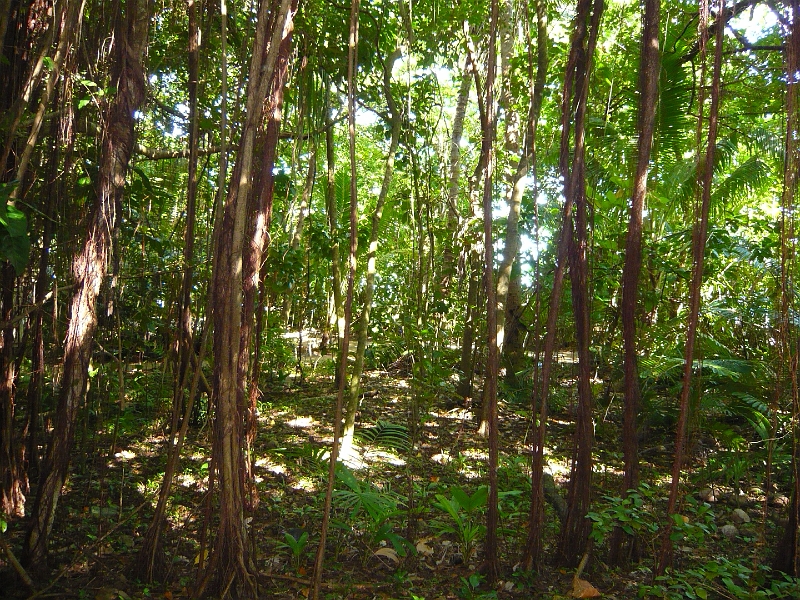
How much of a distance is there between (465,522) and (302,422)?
8.86 feet

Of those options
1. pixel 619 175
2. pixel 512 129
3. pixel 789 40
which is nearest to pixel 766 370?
pixel 619 175

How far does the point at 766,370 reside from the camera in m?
4.60

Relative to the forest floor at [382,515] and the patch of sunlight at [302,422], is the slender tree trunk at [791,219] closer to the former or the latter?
the forest floor at [382,515]

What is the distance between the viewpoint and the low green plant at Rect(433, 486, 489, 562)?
3451 millimetres

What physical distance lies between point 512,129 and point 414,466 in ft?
13.5

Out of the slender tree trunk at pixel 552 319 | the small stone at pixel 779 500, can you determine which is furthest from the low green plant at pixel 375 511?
the small stone at pixel 779 500

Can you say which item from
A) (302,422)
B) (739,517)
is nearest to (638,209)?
(739,517)

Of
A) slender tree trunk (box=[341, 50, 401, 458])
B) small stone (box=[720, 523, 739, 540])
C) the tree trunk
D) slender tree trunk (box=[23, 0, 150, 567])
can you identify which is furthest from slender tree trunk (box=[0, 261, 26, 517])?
small stone (box=[720, 523, 739, 540])

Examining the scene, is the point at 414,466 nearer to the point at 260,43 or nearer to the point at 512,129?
the point at 260,43

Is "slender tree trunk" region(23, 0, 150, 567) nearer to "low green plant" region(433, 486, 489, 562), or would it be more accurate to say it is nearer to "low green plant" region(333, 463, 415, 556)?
"low green plant" region(333, 463, 415, 556)

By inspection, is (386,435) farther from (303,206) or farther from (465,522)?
(303,206)

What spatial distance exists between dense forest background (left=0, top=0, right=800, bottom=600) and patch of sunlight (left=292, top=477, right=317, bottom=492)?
0.03 m

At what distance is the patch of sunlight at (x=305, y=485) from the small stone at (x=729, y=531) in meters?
2.74

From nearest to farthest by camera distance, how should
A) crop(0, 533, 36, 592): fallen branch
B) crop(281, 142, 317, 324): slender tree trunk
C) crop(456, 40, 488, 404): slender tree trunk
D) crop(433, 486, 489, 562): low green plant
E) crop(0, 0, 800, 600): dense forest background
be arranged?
crop(0, 533, 36, 592): fallen branch
crop(0, 0, 800, 600): dense forest background
crop(433, 486, 489, 562): low green plant
crop(281, 142, 317, 324): slender tree trunk
crop(456, 40, 488, 404): slender tree trunk
